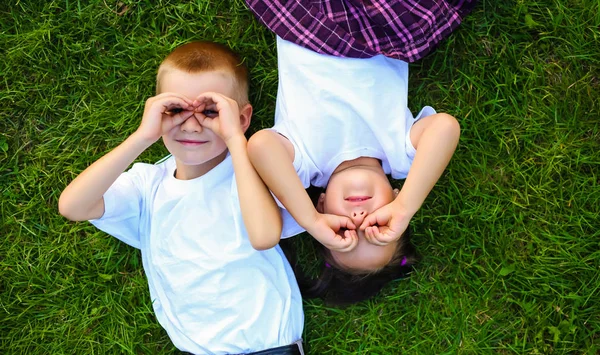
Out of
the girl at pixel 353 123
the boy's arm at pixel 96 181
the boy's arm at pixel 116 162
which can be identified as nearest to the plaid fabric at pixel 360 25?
the girl at pixel 353 123

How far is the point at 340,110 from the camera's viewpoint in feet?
7.80

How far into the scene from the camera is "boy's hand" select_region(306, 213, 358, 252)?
214 centimetres

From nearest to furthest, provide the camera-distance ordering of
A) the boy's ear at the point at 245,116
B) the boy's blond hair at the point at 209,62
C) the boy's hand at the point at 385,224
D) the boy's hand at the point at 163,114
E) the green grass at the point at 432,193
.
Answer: the boy's hand at the point at 385,224
the boy's hand at the point at 163,114
the boy's blond hair at the point at 209,62
the boy's ear at the point at 245,116
the green grass at the point at 432,193

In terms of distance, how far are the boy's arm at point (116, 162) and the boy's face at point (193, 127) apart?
0.05m

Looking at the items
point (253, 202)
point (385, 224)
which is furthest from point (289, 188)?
point (385, 224)

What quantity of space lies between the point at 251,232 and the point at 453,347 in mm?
1186

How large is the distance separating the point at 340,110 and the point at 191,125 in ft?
2.13

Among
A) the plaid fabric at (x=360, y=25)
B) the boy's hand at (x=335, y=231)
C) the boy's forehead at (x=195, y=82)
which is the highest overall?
the plaid fabric at (x=360, y=25)

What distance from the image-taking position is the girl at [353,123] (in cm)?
223

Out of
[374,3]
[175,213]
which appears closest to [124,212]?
[175,213]

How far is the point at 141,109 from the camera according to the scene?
2734 millimetres

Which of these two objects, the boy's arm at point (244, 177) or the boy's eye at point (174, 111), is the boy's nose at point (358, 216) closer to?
the boy's arm at point (244, 177)

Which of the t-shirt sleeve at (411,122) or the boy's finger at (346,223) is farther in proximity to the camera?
the t-shirt sleeve at (411,122)

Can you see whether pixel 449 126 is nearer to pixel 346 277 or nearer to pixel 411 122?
pixel 411 122
